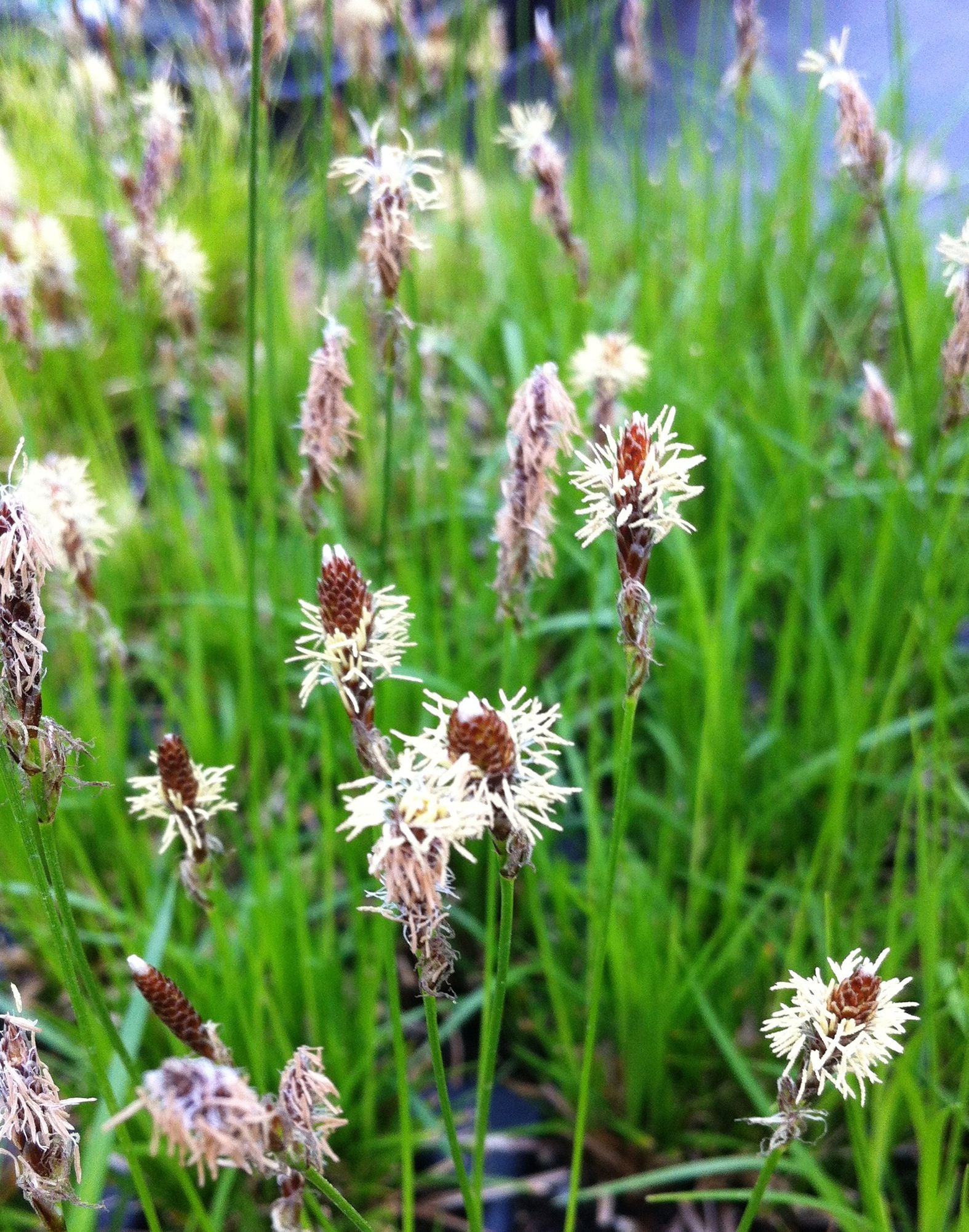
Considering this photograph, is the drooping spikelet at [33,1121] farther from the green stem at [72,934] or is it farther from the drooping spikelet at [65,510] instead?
the drooping spikelet at [65,510]

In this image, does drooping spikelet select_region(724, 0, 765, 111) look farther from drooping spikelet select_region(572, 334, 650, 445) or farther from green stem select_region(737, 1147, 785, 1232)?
green stem select_region(737, 1147, 785, 1232)

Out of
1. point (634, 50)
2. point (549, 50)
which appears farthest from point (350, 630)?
point (634, 50)

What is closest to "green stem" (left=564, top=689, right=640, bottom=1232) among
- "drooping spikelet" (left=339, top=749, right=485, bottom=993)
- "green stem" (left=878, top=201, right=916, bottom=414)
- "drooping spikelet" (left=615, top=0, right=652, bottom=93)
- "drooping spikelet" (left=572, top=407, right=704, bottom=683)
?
"drooping spikelet" (left=572, top=407, right=704, bottom=683)

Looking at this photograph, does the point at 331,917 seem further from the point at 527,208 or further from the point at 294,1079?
the point at 527,208

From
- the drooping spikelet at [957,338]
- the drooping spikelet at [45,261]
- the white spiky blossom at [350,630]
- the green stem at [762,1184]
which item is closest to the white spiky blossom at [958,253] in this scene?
the drooping spikelet at [957,338]

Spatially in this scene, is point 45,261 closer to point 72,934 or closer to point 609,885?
point 72,934
